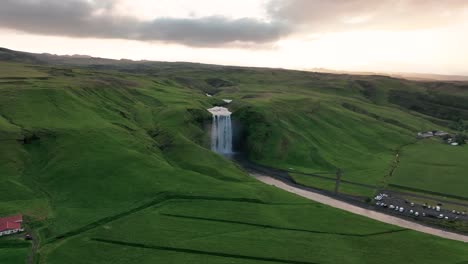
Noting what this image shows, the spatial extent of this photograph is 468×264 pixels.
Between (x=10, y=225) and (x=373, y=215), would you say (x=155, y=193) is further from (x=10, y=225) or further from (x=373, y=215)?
(x=373, y=215)

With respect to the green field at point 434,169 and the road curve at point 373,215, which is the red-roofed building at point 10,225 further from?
the green field at point 434,169

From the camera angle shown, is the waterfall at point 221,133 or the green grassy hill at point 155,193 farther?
the waterfall at point 221,133

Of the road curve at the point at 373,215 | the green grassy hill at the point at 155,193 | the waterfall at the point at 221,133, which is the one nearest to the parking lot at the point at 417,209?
the road curve at the point at 373,215

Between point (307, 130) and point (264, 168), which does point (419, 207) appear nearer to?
point (264, 168)

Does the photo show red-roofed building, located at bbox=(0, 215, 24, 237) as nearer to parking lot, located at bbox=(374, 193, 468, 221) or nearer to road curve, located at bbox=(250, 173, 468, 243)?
road curve, located at bbox=(250, 173, 468, 243)

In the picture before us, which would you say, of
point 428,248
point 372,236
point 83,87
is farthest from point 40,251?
point 83,87

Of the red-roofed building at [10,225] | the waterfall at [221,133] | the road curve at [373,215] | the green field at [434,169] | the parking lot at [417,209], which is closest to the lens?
the red-roofed building at [10,225]
